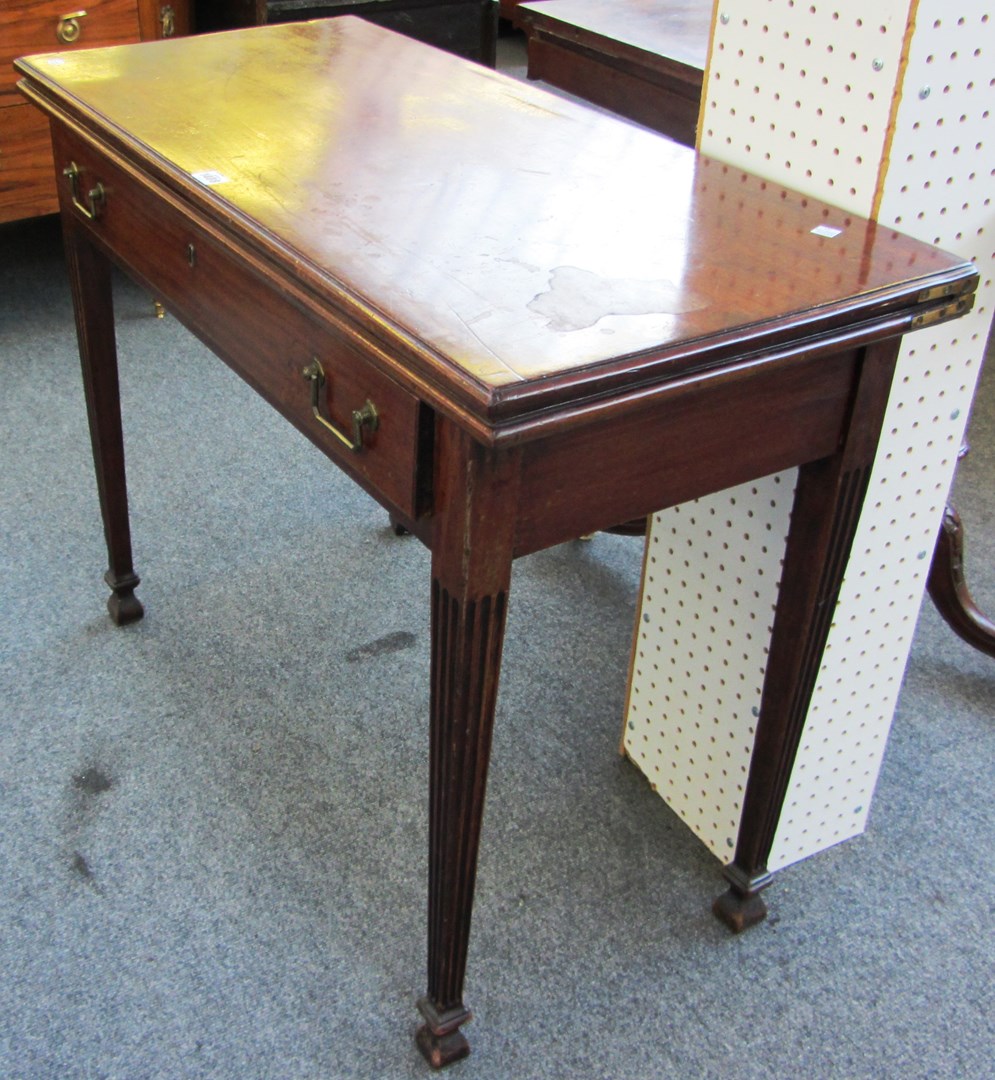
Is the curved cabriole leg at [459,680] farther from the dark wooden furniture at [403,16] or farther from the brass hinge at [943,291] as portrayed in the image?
the dark wooden furniture at [403,16]

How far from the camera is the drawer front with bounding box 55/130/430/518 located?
A: 3.22ft

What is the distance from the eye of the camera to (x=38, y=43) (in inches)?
95.6

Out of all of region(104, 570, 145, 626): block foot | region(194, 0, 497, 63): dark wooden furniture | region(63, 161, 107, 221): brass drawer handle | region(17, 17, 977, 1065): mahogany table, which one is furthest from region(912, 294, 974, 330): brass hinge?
region(194, 0, 497, 63): dark wooden furniture

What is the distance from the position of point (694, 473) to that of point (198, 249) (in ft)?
1.86

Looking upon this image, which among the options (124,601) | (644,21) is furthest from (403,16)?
(124,601)

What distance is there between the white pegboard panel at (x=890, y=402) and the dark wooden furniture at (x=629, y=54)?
446 mm

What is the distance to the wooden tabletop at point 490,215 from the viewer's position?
0.92 m

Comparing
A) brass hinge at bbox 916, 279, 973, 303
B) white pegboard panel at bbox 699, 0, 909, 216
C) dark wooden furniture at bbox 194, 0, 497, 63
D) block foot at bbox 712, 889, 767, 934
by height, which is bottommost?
block foot at bbox 712, 889, 767, 934

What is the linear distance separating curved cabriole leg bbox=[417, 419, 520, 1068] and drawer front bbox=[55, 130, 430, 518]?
54mm

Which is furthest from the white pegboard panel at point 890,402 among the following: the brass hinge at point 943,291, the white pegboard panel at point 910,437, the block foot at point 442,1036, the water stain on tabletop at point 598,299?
the block foot at point 442,1036

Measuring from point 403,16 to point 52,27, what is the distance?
829 mm

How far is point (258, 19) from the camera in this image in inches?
103

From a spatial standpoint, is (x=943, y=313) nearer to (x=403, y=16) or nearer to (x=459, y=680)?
(x=459, y=680)

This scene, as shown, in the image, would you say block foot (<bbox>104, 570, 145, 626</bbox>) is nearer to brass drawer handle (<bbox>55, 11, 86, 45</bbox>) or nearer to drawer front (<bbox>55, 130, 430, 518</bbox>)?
drawer front (<bbox>55, 130, 430, 518</bbox>)
